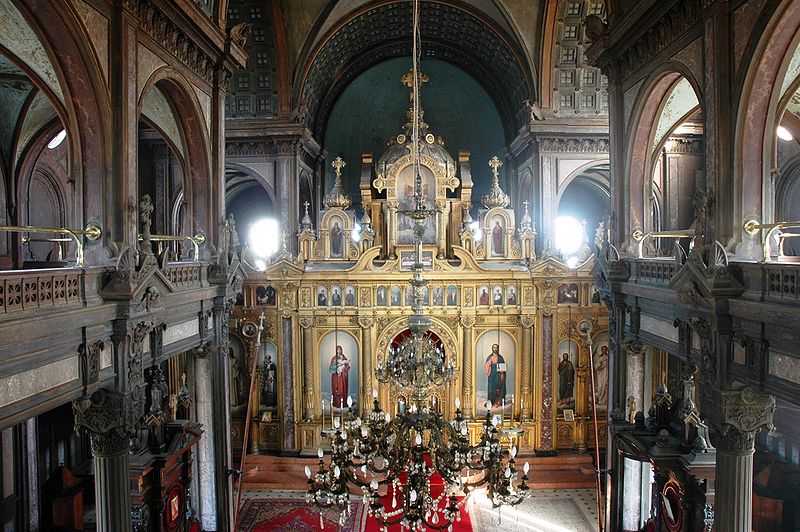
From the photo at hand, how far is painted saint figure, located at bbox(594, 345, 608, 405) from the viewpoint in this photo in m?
16.5

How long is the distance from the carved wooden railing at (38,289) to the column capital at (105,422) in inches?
63.9

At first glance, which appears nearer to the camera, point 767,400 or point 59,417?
point 767,400

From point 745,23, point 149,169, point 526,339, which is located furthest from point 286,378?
point 745,23

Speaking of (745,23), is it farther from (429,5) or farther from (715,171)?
(429,5)

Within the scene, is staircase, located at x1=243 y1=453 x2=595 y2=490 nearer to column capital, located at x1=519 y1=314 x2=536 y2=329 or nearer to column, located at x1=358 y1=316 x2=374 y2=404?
column, located at x1=358 y1=316 x2=374 y2=404

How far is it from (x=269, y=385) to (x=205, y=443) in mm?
4363

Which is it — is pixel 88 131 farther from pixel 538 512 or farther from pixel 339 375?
pixel 538 512

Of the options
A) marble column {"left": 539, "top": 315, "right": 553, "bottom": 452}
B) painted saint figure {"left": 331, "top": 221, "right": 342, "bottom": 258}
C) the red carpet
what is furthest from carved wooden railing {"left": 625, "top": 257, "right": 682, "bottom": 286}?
painted saint figure {"left": 331, "top": 221, "right": 342, "bottom": 258}

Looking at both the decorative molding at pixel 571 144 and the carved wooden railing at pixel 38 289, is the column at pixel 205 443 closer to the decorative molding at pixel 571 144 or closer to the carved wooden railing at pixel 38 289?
the carved wooden railing at pixel 38 289

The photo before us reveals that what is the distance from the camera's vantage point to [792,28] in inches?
277

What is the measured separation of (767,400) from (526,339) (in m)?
8.87

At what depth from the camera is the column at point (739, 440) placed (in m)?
7.52

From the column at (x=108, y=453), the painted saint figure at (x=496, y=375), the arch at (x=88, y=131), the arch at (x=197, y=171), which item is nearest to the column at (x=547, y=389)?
the painted saint figure at (x=496, y=375)

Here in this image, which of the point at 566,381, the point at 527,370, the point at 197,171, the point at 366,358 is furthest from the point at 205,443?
the point at 566,381
